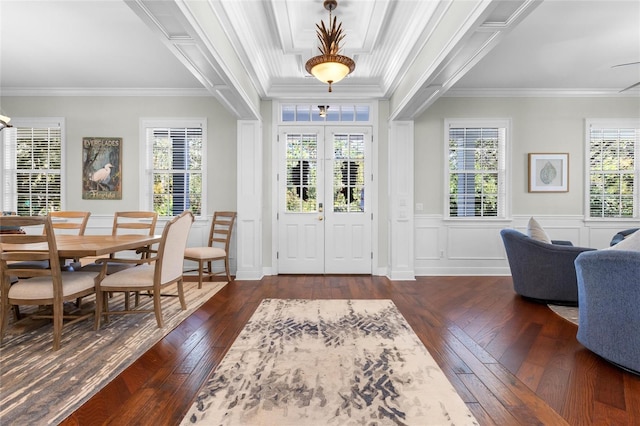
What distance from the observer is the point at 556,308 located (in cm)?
331

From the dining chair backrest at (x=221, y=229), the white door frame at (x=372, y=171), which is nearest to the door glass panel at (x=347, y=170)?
the white door frame at (x=372, y=171)

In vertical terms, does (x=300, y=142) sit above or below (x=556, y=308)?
above

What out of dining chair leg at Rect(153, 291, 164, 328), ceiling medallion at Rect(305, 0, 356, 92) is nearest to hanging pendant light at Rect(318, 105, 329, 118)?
ceiling medallion at Rect(305, 0, 356, 92)

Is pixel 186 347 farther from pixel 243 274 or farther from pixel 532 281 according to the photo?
pixel 532 281

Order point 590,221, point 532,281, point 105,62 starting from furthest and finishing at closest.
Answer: point 590,221, point 105,62, point 532,281

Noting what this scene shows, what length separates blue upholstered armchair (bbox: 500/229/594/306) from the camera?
3.29m

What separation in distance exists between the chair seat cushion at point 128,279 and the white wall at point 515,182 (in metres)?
3.86

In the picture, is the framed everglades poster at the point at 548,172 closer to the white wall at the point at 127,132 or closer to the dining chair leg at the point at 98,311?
the white wall at the point at 127,132

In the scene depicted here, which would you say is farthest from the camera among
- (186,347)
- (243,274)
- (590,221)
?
(590,221)

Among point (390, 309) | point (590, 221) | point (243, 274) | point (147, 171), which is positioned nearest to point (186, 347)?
point (390, 309)

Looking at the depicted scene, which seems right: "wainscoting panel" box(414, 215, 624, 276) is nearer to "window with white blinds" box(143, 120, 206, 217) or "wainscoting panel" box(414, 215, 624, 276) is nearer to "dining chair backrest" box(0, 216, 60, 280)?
"window with white blinds" box(143, 120, 206, 217)

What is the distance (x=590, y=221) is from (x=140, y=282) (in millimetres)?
6357

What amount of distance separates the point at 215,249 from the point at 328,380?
119 inches

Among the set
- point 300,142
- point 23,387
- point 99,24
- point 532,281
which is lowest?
point 23,387
